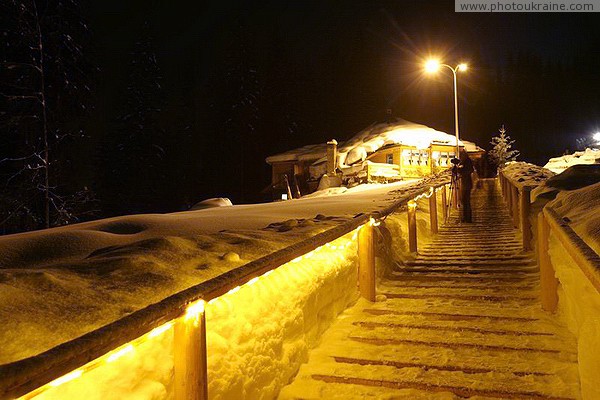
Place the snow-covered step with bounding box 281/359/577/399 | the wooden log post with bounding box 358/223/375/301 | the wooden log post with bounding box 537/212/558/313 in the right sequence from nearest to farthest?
1. the snow-covered step with bounding box 281/359/577/399
2. the wooden log post with bounding box 537/212/558/313
3. the wooden log post with bounding box 358/223/375/301

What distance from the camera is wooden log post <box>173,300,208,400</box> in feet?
8.89

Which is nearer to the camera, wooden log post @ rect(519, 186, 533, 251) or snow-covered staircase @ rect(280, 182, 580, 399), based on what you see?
snow-covered staircase @ rect(280, 182, 580, 399)

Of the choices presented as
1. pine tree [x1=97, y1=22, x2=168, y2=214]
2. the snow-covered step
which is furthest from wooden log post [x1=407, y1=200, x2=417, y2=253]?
pine tree [x1=97, y1=22, x2=168, y2=214]

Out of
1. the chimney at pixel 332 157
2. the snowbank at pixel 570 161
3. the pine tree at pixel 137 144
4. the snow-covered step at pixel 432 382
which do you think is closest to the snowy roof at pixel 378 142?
Result: the chimney at pixel 332 157

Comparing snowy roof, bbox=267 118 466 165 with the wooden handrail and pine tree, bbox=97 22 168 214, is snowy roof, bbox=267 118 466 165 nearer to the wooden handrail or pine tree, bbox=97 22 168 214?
pine tree, bbox=97 22 168 214

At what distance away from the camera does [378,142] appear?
41.4 meters

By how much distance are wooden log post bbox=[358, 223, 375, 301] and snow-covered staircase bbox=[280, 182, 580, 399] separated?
0.64ft

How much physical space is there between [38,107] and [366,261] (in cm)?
1961

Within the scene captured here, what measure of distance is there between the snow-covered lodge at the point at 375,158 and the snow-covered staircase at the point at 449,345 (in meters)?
25.8

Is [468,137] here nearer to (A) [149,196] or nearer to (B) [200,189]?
(B) [200,189]

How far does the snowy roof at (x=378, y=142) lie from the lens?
39656mm

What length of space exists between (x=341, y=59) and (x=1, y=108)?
4705 centimetres

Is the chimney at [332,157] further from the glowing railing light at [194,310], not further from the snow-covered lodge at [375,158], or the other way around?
the glowing railing light at [194,310]

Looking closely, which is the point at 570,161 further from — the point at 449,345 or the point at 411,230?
the point at 449,345
